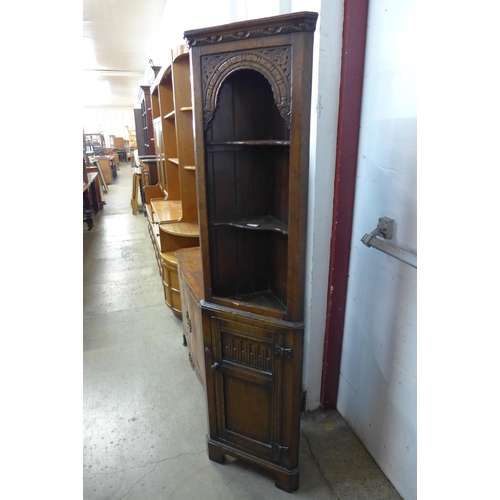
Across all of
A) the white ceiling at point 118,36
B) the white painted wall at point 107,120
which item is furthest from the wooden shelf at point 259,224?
the white painted wall at point 107,120

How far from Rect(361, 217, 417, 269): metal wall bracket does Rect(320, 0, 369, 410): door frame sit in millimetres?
246

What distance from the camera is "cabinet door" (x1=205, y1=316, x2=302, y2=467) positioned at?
141 cm

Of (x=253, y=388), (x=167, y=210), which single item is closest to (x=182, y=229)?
(x=167, y=210)

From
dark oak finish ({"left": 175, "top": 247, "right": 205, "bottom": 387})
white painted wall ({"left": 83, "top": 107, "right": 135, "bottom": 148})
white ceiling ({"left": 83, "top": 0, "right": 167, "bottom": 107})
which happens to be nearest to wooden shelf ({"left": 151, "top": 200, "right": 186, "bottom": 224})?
dark oak finish ({"left": 175, "top": 247, "right": 205, "bottom": 387})

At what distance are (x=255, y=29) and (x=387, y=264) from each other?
1.03 meters

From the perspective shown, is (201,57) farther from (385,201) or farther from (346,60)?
(385,201)

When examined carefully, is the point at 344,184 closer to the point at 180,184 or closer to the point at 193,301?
the point at 193,301

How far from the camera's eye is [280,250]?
5.18ft

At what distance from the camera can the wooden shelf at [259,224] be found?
137 centimetres

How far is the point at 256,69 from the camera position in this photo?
1.16 meters

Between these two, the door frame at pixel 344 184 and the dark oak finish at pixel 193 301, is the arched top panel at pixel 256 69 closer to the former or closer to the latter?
the door frame at pixel 344 184

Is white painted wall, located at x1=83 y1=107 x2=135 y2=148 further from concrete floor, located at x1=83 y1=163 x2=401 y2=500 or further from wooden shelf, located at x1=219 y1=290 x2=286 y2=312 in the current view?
wooden shelf, located at x1=219 y1=290 x2=286 y2=312
